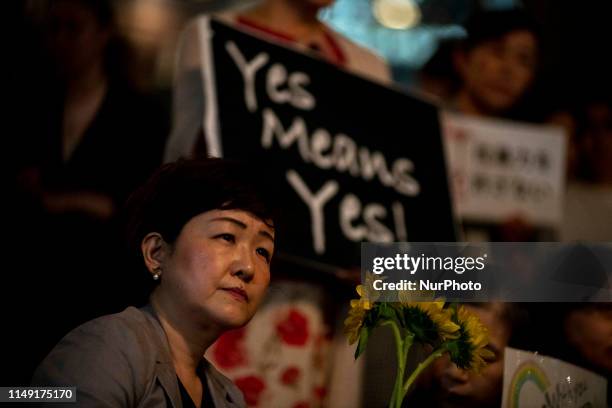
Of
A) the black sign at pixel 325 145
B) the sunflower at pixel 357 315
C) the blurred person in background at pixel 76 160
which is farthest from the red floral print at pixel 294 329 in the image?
the sunflower at pixel 357 315

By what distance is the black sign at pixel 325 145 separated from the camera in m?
1.63

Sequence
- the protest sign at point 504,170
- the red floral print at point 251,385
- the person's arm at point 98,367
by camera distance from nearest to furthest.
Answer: the person's arm at point 98,367 < the red floral print at point 251,385 < the protest sign at point 504,170

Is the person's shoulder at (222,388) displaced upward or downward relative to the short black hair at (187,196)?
downward

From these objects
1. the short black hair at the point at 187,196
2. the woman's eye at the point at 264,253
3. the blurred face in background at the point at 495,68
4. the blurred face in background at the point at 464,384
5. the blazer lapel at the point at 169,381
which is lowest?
the blazer lapel at the point at 169,381

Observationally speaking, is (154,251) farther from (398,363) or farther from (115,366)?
(398,363)

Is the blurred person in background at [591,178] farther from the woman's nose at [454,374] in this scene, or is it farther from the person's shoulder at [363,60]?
the woman's nose at [454,374]

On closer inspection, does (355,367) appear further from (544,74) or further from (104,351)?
(544,74)

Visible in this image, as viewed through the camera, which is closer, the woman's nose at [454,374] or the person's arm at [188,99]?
the woman's nose at [454,374]

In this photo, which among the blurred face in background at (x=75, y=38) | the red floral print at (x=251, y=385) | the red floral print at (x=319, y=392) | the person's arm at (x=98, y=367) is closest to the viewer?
the person's arm at (x=98, y=367)

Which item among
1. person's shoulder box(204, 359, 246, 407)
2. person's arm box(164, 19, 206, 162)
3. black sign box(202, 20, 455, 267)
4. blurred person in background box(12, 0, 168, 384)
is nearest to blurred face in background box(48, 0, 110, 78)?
blurred person in background box(12, 0, 168, 384)

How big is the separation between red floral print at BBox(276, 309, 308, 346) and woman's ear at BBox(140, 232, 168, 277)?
0.58 metres

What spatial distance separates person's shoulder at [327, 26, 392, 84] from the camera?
6.31 ft

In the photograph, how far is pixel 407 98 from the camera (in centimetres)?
194

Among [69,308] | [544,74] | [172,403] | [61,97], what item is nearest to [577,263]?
[172,403]
